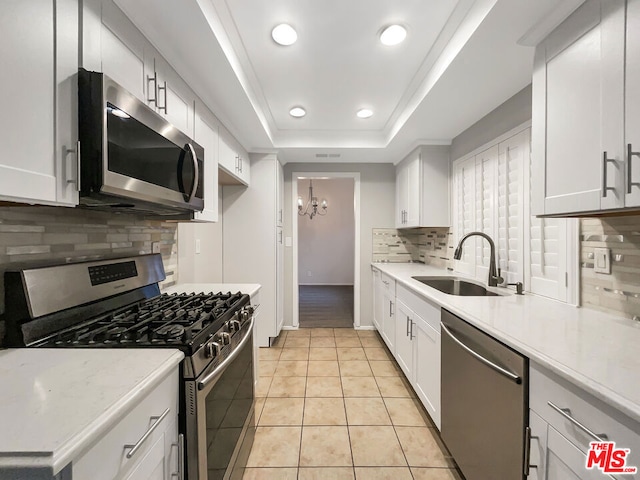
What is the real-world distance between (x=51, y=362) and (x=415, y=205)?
3.03 metres

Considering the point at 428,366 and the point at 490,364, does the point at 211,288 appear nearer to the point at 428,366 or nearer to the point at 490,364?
the point at 428,366

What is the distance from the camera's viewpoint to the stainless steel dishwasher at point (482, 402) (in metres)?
1.05

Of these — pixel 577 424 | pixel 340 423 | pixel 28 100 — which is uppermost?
pixel 28 100

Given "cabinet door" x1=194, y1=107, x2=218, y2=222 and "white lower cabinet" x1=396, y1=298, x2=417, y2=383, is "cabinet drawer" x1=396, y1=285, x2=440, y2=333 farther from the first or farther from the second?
"cabinet door" x1=194, y1=107, x2=218, y2=222

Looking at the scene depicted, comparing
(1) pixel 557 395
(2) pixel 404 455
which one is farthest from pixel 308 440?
(1) pixel 557 395

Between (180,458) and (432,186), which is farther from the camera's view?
(432,186)

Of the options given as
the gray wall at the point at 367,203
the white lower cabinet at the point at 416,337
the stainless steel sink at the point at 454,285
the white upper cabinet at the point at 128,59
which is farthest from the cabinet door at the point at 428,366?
the white upper cabinet at the point at 128,59

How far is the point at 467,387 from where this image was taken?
1.40m

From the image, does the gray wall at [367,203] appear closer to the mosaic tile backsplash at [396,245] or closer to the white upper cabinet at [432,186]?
the mosaic tile backsplash at [396,245]

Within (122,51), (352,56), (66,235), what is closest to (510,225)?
(352,56)

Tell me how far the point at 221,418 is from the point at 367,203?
10.5 ft

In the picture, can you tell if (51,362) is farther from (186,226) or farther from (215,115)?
(215,115)

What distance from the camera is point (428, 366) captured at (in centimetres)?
191

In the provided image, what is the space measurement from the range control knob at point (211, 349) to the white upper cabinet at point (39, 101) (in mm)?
651
